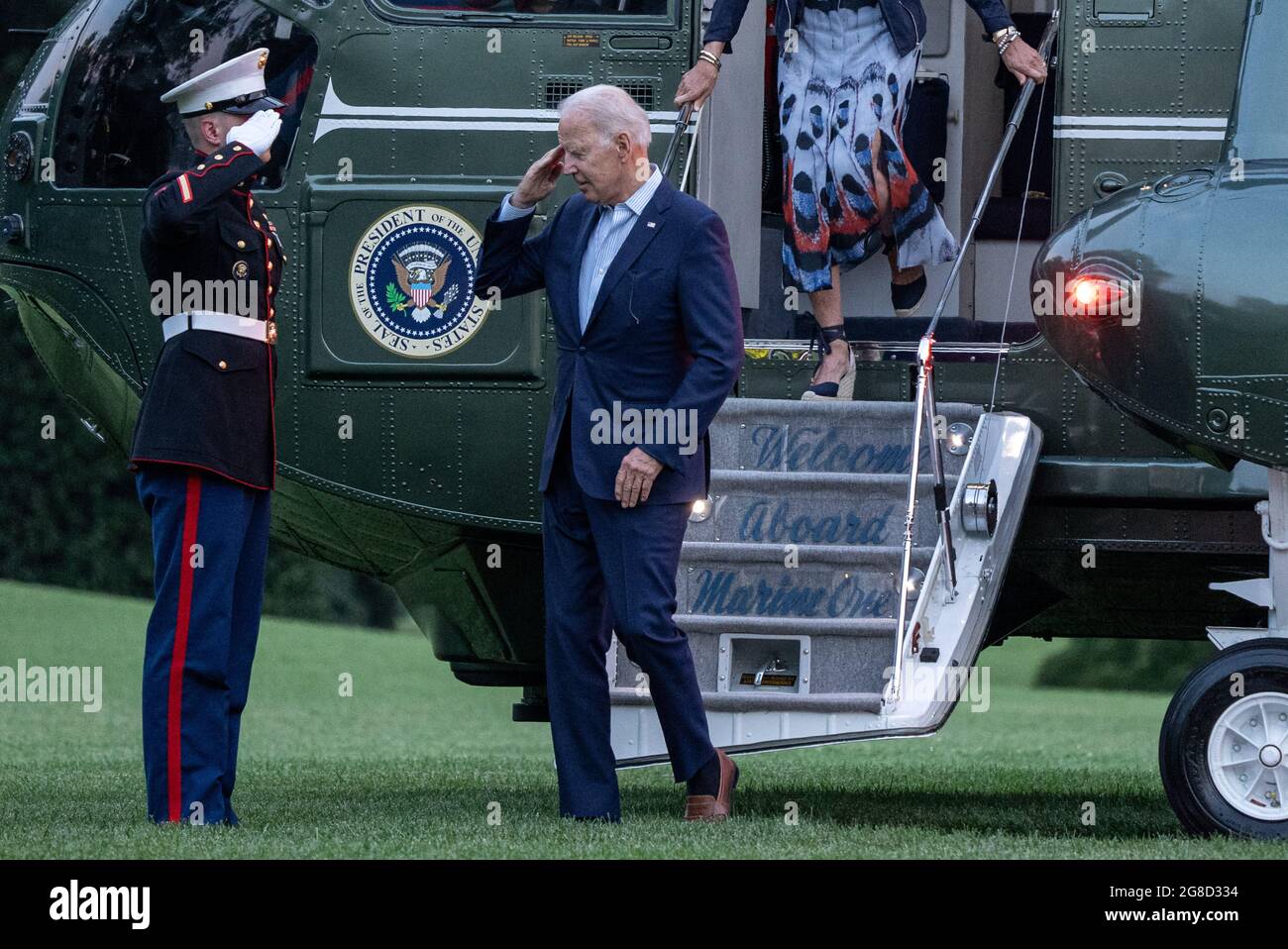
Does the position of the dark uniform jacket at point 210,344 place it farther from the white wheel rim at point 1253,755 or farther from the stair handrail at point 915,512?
the white wheel rim at point 1253,755

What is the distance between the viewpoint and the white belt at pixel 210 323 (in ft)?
17.1

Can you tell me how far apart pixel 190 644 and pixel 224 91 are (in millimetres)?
1350

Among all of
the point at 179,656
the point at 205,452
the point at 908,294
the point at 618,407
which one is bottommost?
the point at 179,656

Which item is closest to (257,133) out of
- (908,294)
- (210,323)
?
(210,323)

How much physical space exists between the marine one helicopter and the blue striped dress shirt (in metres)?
0.86

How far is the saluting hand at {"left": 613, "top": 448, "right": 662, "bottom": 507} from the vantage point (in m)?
5.00

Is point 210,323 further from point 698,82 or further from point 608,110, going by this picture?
point 698,82

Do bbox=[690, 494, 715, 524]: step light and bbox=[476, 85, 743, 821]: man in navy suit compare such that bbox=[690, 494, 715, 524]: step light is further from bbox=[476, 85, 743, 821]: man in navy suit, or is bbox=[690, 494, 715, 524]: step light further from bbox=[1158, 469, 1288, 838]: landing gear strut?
bbox=[1158, 469, 1288, 838]: landing gear strut

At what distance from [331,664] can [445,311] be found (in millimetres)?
10780

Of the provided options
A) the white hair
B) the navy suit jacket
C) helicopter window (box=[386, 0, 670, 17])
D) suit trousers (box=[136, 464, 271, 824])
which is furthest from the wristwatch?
suit trousers (box=[136, 464, 271, 824])

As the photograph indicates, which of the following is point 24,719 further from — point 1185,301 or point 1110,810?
point 1185,301

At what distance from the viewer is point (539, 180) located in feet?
17.2

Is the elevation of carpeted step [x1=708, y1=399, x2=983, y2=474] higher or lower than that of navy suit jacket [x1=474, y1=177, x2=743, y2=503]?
lower

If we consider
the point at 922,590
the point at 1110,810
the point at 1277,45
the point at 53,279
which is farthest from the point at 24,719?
the point at 1277,45
